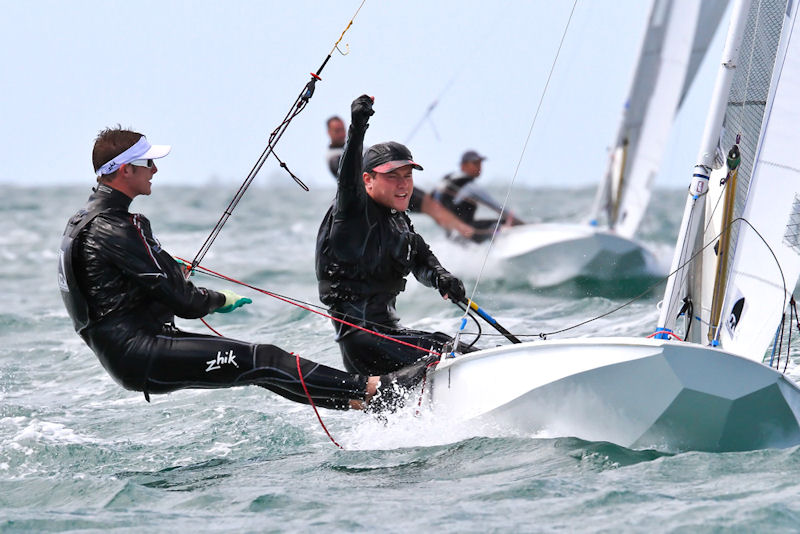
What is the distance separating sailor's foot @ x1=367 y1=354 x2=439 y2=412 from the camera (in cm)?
417

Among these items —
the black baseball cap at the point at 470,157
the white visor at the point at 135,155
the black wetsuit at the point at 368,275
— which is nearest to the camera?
the white visor at the point at 135,155

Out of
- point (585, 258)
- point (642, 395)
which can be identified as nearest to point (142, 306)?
point (642, 395)

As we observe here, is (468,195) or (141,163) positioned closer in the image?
(141,163)

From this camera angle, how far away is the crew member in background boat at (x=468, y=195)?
40.9 ft

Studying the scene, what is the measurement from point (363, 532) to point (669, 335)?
1398 millimetres

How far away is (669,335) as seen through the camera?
3.93m

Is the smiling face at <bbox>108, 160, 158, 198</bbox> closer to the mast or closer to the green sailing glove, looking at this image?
the green sailing glove

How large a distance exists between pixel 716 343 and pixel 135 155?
229 centimetres

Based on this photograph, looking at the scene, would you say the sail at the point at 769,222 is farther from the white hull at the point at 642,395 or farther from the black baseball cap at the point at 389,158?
the black baseball cap at the point at 389,158

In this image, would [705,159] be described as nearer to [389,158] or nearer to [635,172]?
[389,158]

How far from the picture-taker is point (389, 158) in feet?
13.9

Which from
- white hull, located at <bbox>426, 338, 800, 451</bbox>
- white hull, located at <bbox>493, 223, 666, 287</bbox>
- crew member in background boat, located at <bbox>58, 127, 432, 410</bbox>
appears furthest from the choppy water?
white hull, located at <bbox>493, 223, 666, 287</bbox>

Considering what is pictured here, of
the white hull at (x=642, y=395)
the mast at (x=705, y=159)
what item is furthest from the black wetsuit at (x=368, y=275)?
the mast at (x=705, y=159)

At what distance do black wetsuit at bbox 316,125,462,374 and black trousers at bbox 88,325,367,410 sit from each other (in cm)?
21
